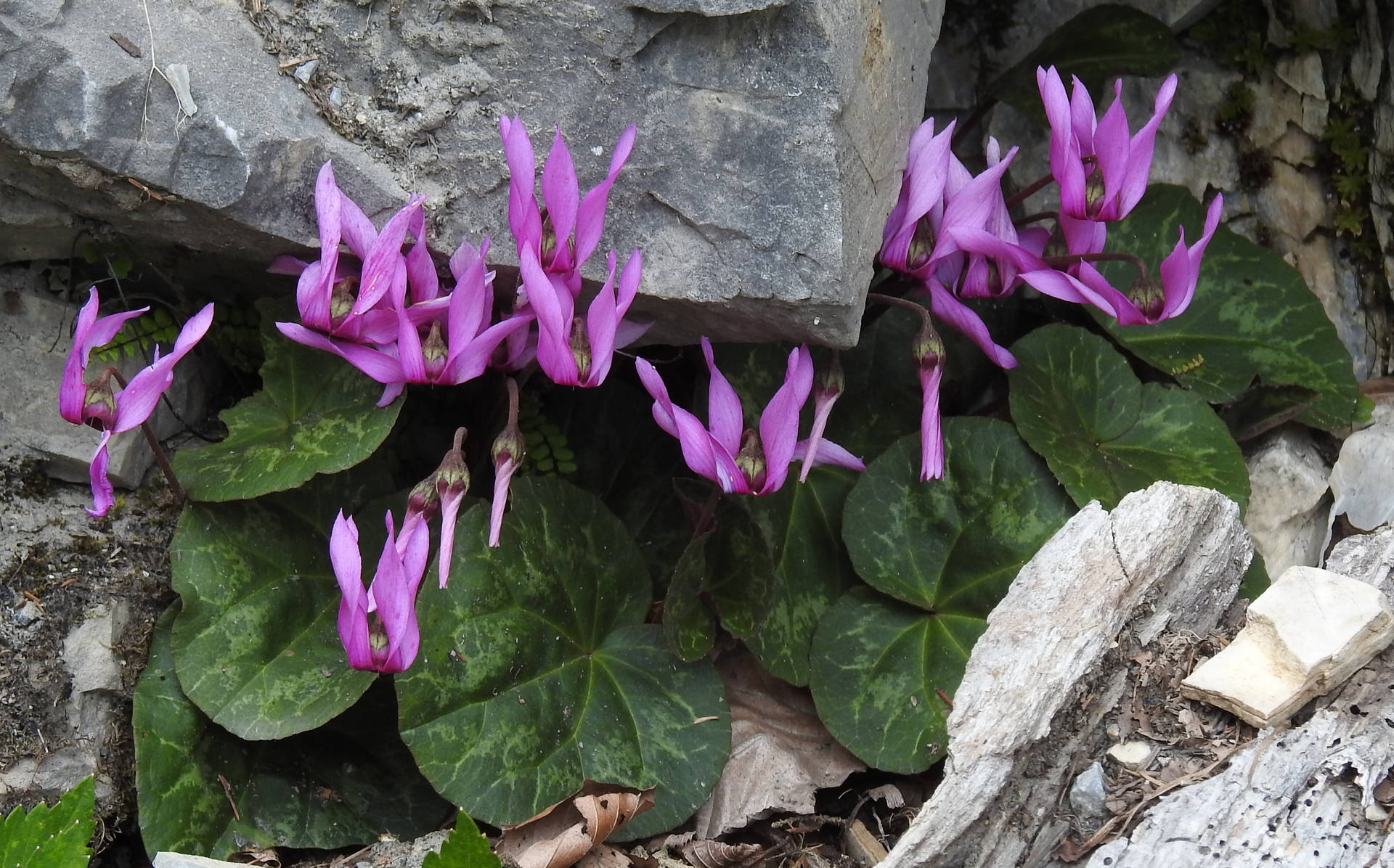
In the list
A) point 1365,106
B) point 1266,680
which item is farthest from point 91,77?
point 1365,106

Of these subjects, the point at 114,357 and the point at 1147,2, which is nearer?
the point at 114,357

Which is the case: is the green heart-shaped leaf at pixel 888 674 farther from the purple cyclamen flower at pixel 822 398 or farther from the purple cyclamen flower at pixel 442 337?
the purple cyclamen flower at pixel 442 337

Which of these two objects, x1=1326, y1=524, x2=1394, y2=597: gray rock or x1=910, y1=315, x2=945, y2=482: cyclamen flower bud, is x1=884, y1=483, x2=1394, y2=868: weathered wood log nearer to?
x1=1326, y1=524, x2=1394, y2=597: gray rock

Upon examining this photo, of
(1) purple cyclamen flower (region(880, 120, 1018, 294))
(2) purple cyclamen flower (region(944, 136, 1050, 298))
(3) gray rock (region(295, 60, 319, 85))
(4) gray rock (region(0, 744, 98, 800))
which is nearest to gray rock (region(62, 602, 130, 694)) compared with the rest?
(4) gray rock (region(0, 744, 98, 800))

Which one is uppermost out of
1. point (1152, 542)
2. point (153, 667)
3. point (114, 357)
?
point (1152, 542)

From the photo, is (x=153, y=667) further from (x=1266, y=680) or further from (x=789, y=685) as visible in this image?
(x=1266, y=680)

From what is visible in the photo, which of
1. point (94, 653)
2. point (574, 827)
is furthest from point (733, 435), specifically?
point (94, 653)

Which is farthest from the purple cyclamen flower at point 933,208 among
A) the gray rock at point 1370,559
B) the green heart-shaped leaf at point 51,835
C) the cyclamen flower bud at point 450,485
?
the green heart-shaped leaf at point 51,835
